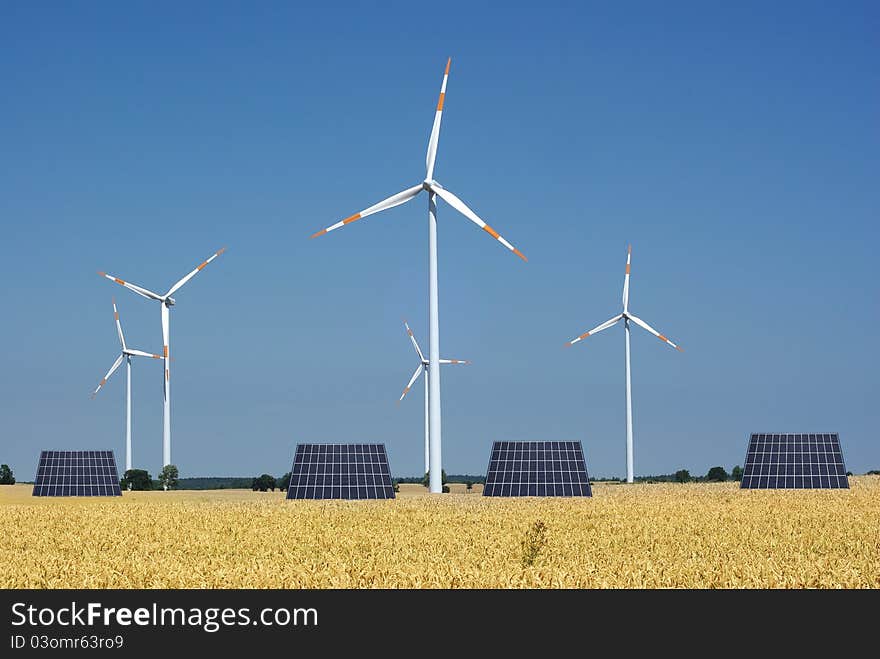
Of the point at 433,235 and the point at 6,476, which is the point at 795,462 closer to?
the point at 433,235

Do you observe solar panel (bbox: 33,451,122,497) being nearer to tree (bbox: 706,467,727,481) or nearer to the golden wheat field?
Result: the golden wheat field

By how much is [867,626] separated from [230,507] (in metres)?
36.9

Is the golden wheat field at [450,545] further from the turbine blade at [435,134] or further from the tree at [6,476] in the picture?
the tree at [6,476]

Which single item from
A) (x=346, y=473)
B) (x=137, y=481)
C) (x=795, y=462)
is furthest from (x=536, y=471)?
(x=137, y=481)

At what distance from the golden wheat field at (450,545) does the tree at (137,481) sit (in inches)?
1208

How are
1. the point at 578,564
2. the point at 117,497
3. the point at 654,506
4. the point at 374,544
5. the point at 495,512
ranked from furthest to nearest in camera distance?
the point at 117,497 → the point at 654,506 → the point at 495,512 → the point at 374,544 → the point at 578,564

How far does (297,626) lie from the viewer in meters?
17.6

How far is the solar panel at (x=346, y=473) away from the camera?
59219 millimetres

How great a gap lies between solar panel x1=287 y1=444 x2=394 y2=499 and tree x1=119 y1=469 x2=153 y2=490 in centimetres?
2890

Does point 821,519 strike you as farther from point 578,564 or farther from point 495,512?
point 578,564

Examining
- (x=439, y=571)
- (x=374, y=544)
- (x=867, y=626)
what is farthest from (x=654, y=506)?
(x=867, y=626)

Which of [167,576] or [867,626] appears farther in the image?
[167,576]

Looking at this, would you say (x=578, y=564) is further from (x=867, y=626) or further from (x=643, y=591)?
(x=867, y=626)

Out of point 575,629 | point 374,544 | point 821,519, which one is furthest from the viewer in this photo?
point 821,519
